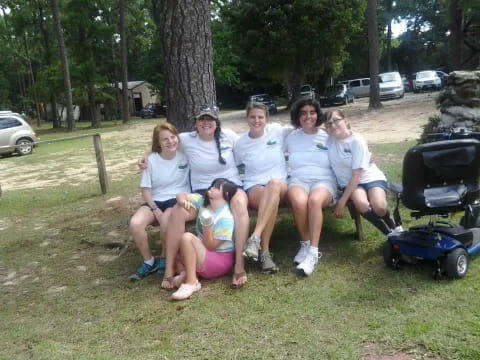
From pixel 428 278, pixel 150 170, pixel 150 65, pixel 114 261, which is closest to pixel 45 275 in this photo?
pixel 114 261

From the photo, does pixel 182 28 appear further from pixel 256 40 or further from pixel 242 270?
pixel 256 40

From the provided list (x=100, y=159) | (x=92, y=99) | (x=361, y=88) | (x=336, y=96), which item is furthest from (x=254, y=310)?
(x=361, y=88)

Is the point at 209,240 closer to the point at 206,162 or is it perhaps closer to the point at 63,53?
the point at 206,162

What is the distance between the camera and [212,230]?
3922 mm

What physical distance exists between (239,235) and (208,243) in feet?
0.87

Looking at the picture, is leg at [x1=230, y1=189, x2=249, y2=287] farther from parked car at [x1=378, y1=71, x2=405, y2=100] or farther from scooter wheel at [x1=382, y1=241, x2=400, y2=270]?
parked car at [x1=378, y1=71, x2=405, y2=100]

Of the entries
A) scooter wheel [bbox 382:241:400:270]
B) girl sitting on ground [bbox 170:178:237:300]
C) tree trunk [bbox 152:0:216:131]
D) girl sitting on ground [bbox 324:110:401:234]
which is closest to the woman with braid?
girl sitting on ground [bbox 170:178:237:300]

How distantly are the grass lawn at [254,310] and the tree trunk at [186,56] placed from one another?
159cm

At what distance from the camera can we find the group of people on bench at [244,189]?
12.9 ft

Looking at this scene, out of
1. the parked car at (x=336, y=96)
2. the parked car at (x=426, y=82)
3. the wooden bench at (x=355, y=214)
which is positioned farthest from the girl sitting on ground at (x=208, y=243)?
the parked car at (x=426, y=82)

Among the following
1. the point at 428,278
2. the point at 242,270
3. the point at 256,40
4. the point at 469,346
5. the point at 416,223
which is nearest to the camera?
the point at 469,346

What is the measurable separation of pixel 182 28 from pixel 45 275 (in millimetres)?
2877

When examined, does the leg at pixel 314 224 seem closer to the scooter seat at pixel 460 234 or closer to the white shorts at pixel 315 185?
the white shorts at pixel 315 185

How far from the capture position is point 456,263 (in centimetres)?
341
